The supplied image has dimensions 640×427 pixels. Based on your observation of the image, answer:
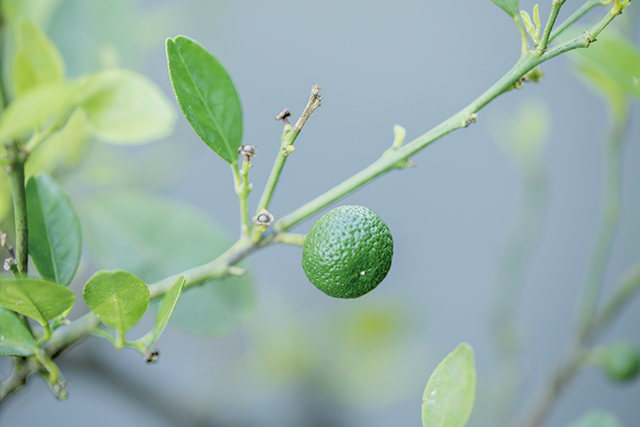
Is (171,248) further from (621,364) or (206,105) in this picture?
(621,364)

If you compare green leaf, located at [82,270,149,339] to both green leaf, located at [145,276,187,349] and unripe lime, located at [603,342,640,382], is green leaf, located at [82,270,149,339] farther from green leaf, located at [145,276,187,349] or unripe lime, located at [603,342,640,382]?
unripe lime, located at [603,342,640,382]

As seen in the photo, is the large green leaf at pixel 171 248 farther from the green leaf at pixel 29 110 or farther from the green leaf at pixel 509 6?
the green leaf at pixel 509 6

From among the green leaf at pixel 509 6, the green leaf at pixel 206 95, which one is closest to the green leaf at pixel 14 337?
the green leaf at pixel 206 95


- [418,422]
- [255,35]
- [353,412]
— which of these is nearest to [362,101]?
[255,35]

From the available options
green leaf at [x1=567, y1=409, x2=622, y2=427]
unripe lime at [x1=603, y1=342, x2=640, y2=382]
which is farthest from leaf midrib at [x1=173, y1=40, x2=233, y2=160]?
unripe lime at [x1=603, y1=342, x2=640, y2=382]

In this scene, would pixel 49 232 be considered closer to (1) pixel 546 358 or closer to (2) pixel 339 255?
(2) pixel 339 255

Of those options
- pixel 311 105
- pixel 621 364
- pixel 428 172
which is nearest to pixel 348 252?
pixel 311 105
